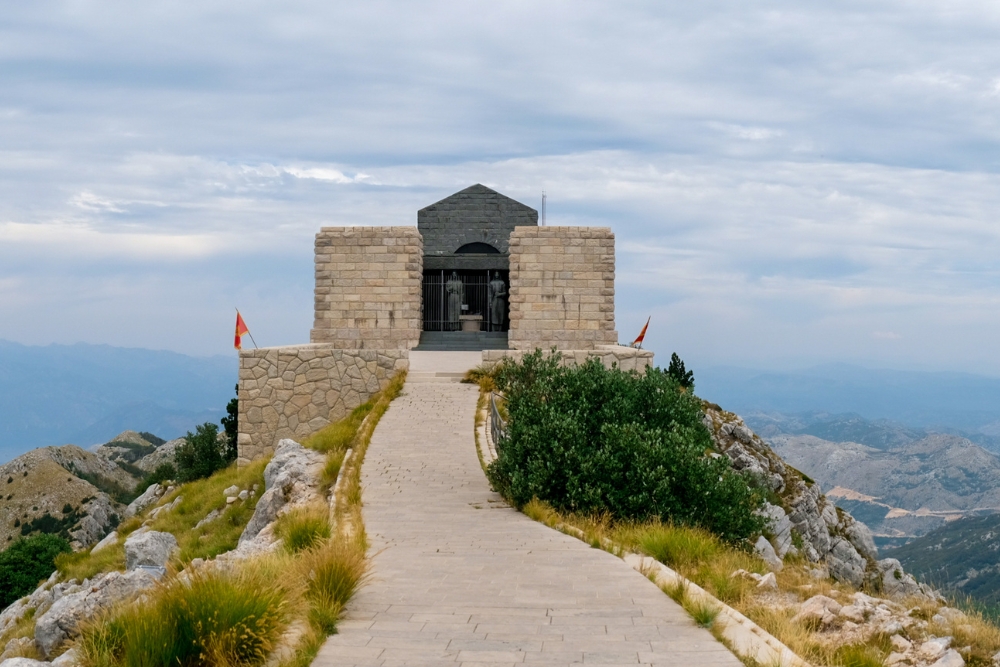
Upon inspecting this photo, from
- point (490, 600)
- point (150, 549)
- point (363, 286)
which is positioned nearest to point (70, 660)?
point (490, 600)

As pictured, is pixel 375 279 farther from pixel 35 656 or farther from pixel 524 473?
pixel 35 656

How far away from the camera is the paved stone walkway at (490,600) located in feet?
18.0

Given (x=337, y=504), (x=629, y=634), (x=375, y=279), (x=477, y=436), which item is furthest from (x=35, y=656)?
(x=375, y=279)

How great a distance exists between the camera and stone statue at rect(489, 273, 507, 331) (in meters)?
30.9

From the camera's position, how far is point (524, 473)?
1104 centimetres

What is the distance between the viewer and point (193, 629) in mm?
5320

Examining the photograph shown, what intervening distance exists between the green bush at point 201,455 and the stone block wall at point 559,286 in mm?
10107

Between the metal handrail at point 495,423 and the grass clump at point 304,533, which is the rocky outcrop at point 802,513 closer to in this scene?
the metal handrail at point 495,423

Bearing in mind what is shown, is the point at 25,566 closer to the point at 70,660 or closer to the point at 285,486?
the point at 285,486

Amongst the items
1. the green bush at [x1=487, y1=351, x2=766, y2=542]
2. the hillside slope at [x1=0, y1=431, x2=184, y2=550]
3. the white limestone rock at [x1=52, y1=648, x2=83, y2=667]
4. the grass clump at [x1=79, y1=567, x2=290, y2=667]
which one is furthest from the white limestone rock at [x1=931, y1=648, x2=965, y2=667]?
the hillside slope at [x1=0, y1=431, x2=184, y2=550]

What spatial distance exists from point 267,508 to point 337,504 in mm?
2633

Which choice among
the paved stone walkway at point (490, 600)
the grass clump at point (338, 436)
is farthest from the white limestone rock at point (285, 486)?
the paved stone walkway at point (490, 600)

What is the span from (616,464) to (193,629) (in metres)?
6.11

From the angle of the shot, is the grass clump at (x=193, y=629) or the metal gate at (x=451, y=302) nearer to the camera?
the grass clump at (x=193, y=629)
